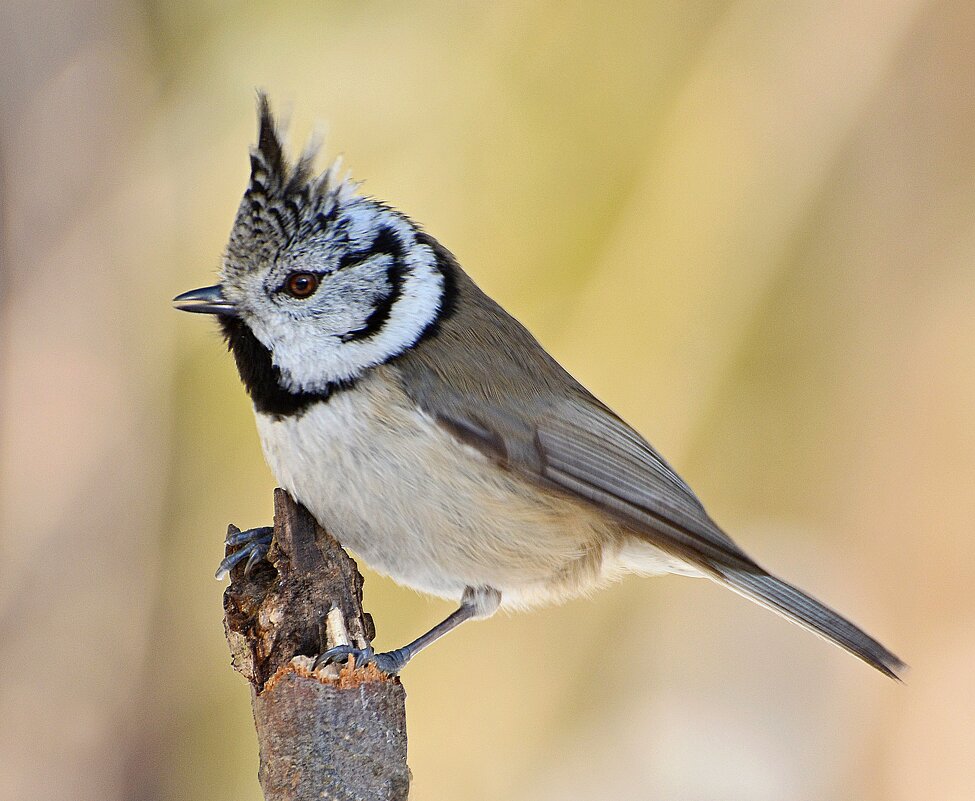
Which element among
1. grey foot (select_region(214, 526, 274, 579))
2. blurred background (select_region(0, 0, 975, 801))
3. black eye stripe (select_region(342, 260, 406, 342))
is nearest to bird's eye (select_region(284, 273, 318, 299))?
black eye stripe (select_region(342, 260, 406, 342))

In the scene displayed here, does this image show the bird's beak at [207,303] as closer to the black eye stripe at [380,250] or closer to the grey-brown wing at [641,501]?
the black eye stripe at [380,250]

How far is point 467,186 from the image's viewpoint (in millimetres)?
4523

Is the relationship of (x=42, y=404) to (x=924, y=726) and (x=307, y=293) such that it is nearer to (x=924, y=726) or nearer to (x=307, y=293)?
(x=307, y=293)

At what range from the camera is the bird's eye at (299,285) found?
8.10ft

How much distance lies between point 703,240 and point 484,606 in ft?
7.71

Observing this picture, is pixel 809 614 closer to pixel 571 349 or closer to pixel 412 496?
pixel 412 496

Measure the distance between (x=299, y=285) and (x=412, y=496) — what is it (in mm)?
567

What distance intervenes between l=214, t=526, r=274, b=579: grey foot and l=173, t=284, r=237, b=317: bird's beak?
514 millimetres

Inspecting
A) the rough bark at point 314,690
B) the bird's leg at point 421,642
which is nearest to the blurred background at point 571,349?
the bird's leg at point 421,642

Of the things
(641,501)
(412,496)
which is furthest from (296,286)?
(641,501)

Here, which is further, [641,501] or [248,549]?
[641,501]

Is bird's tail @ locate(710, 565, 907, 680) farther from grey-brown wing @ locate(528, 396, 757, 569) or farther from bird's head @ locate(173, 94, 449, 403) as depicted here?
bird's head @ locate(173, 94, 449, 403)

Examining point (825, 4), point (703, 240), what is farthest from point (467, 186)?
point (825, 4)

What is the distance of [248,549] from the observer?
2340mm
